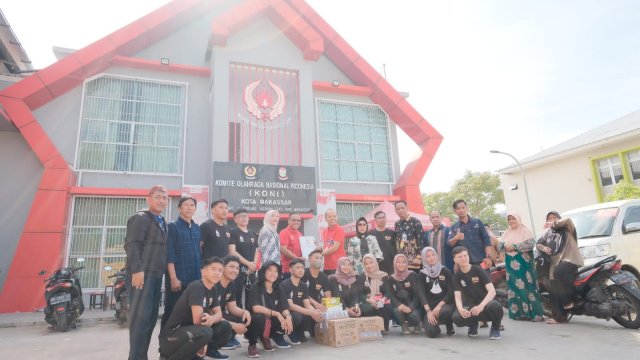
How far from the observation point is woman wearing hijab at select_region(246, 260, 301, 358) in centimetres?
406

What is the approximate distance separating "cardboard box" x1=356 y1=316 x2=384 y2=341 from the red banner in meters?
7.01

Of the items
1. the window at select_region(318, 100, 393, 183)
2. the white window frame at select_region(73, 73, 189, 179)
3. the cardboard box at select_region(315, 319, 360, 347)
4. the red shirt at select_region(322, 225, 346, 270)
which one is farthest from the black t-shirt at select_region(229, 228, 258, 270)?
the window at select_region(318, 100, 393, 183)

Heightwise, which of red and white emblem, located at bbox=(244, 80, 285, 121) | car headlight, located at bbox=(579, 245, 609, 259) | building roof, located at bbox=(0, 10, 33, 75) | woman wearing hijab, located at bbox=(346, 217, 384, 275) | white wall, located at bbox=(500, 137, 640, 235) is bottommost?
car headlight, located at bbox=(579, 245, 609, 259)

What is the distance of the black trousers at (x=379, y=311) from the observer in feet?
16.1

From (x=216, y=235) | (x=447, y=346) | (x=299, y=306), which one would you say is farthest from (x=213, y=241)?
A: (x=447, y=346)

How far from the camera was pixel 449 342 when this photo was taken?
424cm

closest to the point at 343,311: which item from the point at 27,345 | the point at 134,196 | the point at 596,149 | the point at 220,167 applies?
the point at 27,345

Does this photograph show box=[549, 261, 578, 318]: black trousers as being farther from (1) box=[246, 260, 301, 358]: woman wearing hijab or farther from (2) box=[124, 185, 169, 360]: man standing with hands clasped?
(2) box=[124, 185, 169, 360]: man standing with hands clasped

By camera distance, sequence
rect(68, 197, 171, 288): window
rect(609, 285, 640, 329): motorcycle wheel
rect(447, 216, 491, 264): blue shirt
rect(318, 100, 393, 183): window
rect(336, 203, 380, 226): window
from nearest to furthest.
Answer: rect(609, 285, 640, 329): motorcycle wheel
rect(447, 216, 491, 264): blue shirt
rect(68, 197, 171, 288): window
rect(336, 203, 380, 226): window
rect(318, 100, 393, 183): window

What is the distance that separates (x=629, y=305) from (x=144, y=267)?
5.58 metres

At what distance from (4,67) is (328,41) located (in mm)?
10051

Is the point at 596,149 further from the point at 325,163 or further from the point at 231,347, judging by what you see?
the point at 231,347

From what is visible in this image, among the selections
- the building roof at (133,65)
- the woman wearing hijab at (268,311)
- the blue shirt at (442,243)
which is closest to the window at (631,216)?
the blue shirt at (442,243)

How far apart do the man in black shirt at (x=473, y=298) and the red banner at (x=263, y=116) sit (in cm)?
705
